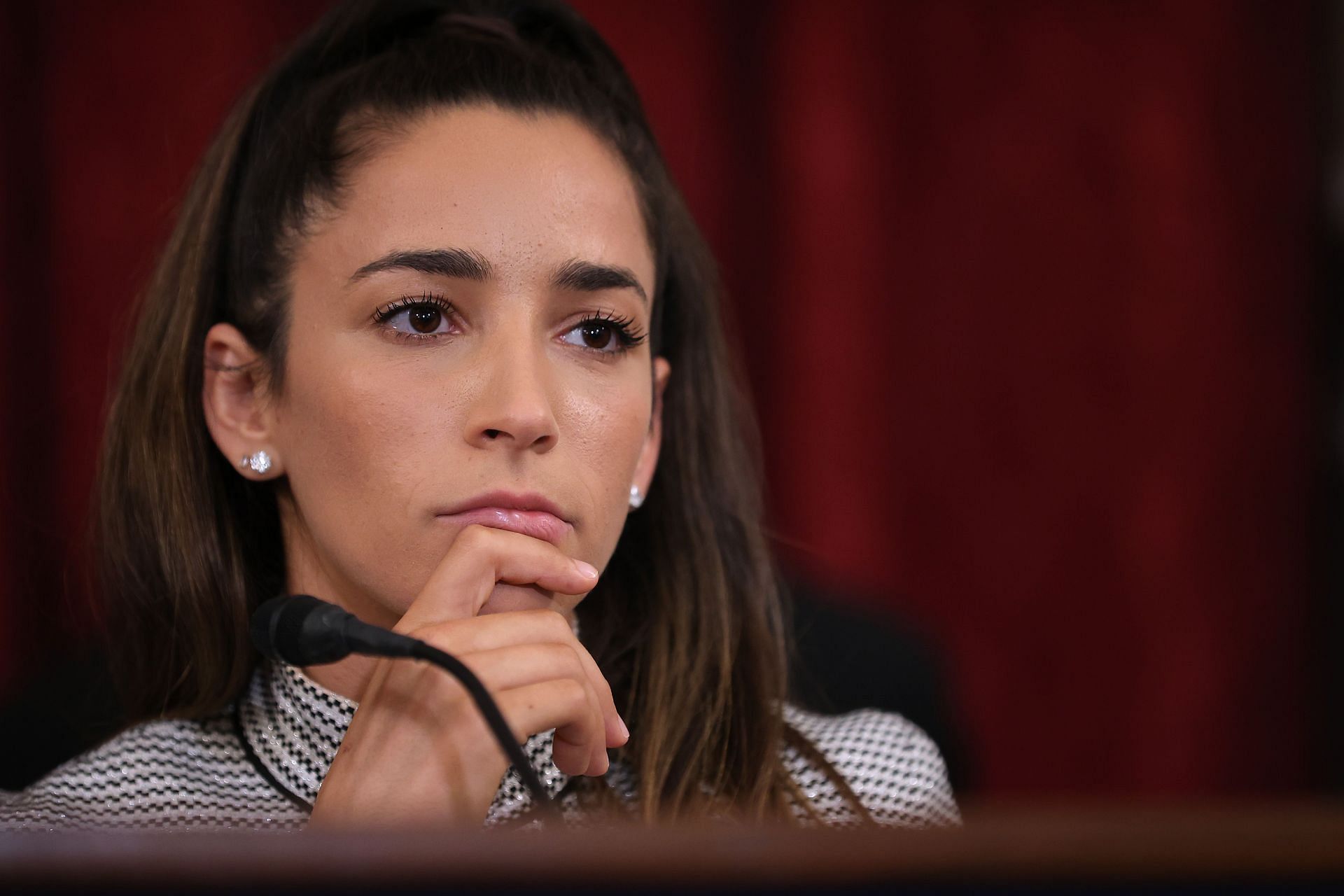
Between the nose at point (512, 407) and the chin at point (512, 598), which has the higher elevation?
the nose at point (512, 407)

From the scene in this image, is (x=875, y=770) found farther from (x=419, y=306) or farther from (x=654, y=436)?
(x=419, y=306)

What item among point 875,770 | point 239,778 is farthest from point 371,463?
point 875,770

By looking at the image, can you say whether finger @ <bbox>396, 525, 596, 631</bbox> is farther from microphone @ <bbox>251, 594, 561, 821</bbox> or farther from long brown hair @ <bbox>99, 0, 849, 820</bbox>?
long brown hair @ <bbox>99, 0, 849, 820</bbox>

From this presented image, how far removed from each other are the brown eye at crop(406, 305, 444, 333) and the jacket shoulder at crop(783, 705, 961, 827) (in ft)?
1.61

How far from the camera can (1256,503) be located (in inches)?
78.7

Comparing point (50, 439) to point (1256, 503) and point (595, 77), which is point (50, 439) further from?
point (1256, 503)

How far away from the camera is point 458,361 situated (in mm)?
912

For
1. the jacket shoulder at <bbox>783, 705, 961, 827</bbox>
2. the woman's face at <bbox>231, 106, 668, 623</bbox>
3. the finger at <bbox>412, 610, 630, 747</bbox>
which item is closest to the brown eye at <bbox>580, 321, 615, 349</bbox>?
the woman's face at <bbox>231, 106, 668, 623</bbox>

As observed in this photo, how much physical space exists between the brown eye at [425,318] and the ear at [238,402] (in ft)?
0.52

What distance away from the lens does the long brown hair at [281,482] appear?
1034mm

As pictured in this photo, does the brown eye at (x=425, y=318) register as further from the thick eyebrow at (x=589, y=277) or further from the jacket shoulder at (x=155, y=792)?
the jacket shoulder at (x=155, y=792)

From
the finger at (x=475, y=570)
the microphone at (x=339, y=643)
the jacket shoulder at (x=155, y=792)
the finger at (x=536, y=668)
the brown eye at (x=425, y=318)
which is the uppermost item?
the brown eye at (x=425, y=318)

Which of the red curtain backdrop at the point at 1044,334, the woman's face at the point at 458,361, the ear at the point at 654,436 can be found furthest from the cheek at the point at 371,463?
the red curtain backdrop at the point at 1044,334

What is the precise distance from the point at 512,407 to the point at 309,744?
0.35 metres
